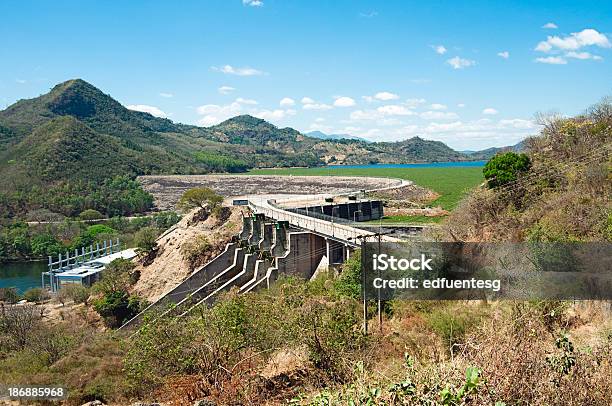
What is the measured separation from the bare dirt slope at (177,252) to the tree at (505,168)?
2417 cm

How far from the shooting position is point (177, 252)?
43.2m

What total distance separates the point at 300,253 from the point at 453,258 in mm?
18713

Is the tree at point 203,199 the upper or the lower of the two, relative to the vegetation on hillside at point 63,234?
upper

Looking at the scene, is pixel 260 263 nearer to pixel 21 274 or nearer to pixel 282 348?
pixel 282 348

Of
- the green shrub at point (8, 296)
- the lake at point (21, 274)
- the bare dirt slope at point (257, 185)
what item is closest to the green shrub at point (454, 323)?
the green shrub at point (8, 296)

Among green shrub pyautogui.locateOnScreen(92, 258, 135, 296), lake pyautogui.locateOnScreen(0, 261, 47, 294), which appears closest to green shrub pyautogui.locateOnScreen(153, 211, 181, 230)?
lake pyautogui.locateOnScreen(0, 261, 47, 294)

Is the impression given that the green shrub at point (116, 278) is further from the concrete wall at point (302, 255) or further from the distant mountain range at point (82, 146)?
the distant mountain range at point (82, 146)

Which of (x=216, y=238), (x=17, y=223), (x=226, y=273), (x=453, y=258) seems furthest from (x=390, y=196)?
(x=17, y=223)

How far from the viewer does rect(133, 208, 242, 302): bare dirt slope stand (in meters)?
40.7

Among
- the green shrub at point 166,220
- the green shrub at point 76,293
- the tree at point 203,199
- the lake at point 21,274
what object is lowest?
the lake at point 21,274

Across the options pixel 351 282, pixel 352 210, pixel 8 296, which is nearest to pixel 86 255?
pixel 8 296

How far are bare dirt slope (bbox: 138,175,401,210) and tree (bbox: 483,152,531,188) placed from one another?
3969 centimetres

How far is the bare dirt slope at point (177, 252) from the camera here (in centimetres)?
4069

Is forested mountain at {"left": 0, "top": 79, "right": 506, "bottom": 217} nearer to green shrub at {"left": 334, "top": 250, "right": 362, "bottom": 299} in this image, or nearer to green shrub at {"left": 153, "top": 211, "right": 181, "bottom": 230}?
green shrub at {"left": 153, "top": 211, "right": 181, "bottom": 230}
